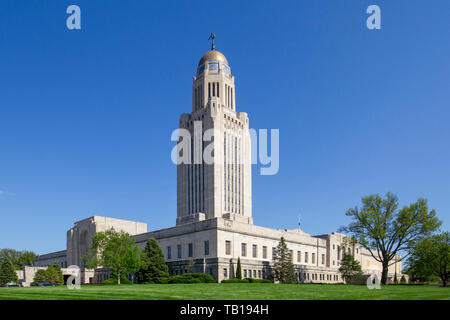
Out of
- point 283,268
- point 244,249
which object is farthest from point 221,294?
point 244,249

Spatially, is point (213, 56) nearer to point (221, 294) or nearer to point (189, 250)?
point (189, 250)

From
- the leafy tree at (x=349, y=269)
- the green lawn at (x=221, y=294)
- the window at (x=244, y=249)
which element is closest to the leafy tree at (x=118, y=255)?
the window at (x=244, y=249)

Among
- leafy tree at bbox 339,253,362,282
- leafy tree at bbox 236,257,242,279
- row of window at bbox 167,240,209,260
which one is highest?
row of window at bbox 167,240,209,260

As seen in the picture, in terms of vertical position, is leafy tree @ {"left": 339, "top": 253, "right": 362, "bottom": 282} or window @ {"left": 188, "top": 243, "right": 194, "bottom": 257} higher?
window @ {"left": 188, "top": 243, "right": 194, "bottom": 257}

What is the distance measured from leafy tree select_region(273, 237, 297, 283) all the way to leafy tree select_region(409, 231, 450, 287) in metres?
17.4

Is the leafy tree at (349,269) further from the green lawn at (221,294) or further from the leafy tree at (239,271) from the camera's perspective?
the green lawn at (221,294)

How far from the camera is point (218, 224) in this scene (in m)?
63.0

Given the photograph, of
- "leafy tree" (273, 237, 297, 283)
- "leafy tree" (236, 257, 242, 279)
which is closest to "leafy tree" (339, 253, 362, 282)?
"leafy tree" (273, 237, 297, 283)

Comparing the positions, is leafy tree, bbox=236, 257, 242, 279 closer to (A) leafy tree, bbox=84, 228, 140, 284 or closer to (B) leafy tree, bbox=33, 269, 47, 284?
(A) leafy tree, bbox=84, 228, 140, 284

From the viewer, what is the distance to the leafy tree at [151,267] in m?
55.8

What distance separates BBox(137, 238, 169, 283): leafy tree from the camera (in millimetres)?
55803
